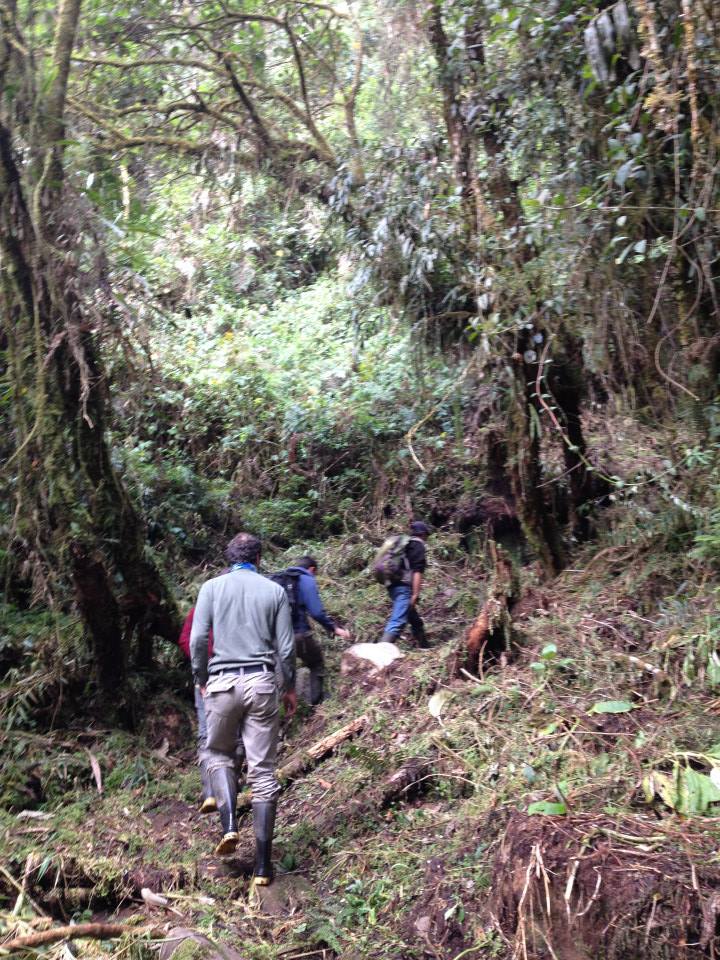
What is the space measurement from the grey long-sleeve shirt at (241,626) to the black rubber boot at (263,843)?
0.81 m

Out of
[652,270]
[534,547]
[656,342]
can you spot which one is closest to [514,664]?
[534,547]

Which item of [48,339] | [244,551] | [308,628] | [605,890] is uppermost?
[48,339]

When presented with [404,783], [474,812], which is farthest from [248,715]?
[474,812]

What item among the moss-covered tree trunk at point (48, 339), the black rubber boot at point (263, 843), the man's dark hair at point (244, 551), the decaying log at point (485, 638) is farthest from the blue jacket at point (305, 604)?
the black rubber boot at point (263, 843)

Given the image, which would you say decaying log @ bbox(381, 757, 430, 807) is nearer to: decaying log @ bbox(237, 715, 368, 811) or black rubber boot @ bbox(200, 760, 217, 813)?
decaying log @ bbox(237, 715, 368, 811)

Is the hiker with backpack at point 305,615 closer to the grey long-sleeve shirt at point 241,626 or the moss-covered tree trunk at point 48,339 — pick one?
the moss-covered tree trunk at point 48,339

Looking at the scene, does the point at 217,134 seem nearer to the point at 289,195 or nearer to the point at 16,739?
the point at 289,195

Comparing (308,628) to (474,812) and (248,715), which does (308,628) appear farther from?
(474,812)

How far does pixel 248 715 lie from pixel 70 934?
1790mm

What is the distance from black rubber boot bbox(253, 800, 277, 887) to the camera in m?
4.89

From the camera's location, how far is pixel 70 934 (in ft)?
11.6

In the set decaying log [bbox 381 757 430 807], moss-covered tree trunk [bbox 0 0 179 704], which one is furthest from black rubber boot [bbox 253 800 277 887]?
moss-covered tree trunk [bbox 0 0 179 704]

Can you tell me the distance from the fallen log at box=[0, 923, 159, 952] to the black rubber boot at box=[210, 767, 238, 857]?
984 millimetres

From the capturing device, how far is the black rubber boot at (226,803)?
4.88 m
